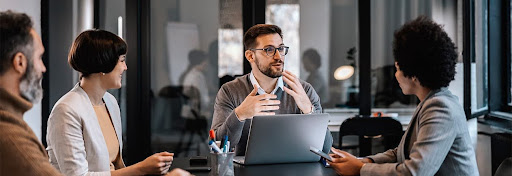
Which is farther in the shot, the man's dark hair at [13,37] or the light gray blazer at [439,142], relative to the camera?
the light gray blazer at [439,142]

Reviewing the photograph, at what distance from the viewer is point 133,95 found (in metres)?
5.57

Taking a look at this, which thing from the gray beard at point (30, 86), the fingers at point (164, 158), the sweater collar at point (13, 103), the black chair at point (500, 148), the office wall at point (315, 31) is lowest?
the black chair at point (500, 148)

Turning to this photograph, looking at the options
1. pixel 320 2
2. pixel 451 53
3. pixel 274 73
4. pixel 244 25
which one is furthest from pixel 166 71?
pixel 451 53

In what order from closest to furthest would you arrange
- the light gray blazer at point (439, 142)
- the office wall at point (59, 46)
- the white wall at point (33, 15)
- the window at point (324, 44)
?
the light gray blazer at point (439, 142) < the white wall at point (33, 15) < the office wall at point (59, 46) < the window at point (324, 44)

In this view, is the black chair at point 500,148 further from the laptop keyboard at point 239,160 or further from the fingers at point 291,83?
the laptop keyboard at point 239,160

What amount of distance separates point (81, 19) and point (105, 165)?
11.6 ft

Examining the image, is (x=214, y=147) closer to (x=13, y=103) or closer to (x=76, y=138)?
(x=76, y=138)

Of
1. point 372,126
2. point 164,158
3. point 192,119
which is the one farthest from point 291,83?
point 192,119

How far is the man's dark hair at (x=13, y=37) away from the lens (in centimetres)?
128

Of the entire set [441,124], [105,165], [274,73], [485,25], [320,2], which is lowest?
[105,165]

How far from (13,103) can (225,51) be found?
448cm

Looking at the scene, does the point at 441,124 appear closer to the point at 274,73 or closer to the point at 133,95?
the point at 274,73

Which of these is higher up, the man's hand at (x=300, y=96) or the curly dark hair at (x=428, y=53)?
the curly dark hair at (x=428, y=53)

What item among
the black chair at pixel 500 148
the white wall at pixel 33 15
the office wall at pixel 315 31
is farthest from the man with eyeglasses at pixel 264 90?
the office wall at pixel 315 31
